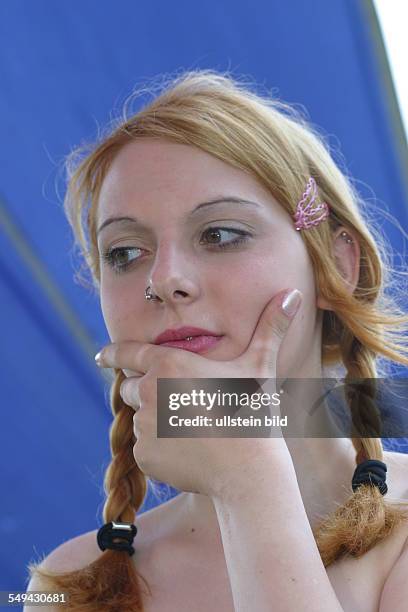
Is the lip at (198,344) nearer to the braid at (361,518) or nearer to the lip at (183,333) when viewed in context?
the lip at (183,333)

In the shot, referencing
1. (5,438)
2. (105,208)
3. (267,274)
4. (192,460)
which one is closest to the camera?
(192,460)

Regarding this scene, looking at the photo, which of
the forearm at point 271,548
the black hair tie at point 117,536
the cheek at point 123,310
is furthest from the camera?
the black hair tie at point 117,536

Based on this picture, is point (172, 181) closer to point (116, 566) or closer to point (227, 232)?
point (227, 232)

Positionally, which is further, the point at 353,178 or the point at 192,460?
the point at 353,178

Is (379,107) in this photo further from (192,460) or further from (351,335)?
(192,460)

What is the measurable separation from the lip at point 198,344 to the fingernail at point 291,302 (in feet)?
0.38

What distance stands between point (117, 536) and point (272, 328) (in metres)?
0.50

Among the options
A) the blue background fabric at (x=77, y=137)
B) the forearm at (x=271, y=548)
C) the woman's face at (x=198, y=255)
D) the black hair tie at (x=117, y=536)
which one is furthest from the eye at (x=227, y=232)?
the blue background fabric at (x=77, y=137)

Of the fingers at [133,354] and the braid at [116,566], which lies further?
the braid at [116,566]

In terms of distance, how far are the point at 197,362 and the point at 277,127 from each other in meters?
0.50

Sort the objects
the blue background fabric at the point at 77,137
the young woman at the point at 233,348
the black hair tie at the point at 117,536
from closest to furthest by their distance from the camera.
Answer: the young woman at the point at 233,348 → the black hair tie at the point at 117,536 → the blue background fabric at the point at 77,137

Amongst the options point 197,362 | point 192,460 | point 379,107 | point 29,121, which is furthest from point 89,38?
point 192,460

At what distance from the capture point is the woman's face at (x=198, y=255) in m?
1.20

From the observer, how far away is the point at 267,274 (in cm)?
124
